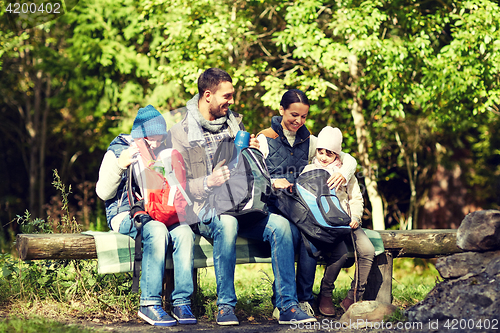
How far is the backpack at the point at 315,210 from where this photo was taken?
3646mm

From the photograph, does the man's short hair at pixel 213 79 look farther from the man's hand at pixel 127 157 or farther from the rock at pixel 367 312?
the rock at pixel 367 312

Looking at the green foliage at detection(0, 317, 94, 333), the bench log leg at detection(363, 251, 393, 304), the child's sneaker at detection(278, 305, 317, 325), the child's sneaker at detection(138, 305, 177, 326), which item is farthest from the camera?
the bench log leg at detection(363, 251, 393, 304)

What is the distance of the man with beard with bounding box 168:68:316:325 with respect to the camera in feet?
11.4

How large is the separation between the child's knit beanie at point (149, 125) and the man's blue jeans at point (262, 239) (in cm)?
74

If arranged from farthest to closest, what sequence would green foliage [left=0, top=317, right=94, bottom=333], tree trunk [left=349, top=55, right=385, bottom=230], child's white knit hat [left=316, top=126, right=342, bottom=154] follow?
tree trunk [left=349, top=55, right=385, bottom=230]
child's white knit hat [left=316, top=126, right=342, bottom=154]
green foliage [left=0, top=317, right=94, bottom=333]

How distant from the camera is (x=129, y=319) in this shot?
3.67 meters

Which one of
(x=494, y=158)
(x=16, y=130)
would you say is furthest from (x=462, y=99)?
(x=16, y=130)

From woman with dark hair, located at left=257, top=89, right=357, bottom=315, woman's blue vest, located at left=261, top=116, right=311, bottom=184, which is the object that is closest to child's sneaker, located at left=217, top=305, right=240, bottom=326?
woman with dark hair, located at left=257, top=89, right=357, bottom=315

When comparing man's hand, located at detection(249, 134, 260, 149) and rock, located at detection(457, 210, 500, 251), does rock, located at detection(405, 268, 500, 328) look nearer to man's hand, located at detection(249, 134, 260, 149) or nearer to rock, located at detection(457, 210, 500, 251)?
rock, located at detection(457, 210, 500, 251)

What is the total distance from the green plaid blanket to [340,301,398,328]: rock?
2.33ft

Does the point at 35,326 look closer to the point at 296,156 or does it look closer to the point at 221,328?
the point at 221,328

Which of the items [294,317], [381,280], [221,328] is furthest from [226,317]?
[381,280]

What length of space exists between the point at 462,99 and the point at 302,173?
3883 millimetres

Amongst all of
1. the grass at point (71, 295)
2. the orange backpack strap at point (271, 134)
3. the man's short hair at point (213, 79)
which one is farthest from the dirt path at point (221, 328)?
the man's short hair at point (213, 79)
